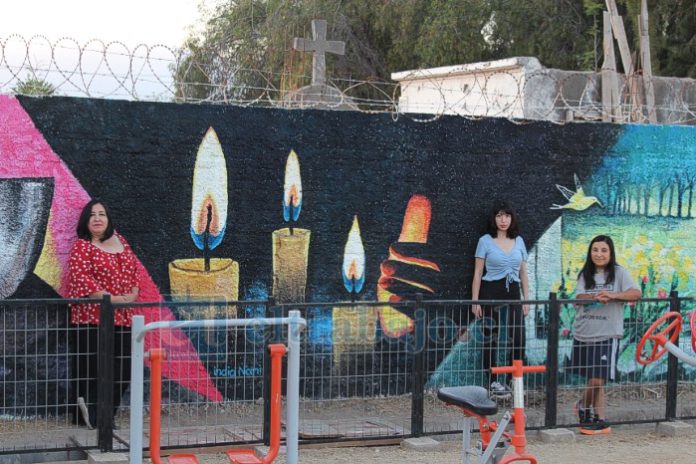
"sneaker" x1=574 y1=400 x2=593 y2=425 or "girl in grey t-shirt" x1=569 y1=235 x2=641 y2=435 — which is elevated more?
"girl in grey t-shirt" x1=569 y1=235 x2=641 y2=435

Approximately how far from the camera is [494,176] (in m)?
10.3

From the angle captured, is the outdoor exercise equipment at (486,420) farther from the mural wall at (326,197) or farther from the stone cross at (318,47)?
the stone cross at (318,47)

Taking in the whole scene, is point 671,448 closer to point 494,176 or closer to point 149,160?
point 494,176

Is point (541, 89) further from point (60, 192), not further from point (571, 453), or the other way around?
point (60, 192)

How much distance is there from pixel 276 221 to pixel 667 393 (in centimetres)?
363

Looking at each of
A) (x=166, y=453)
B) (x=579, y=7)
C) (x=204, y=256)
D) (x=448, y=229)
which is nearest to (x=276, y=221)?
(x=204, y=256)

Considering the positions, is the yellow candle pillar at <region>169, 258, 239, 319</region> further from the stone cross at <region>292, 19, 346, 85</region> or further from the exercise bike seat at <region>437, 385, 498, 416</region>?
the exercise bike seat at <region>437, 385, 498, 416</region>

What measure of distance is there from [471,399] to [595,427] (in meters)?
3.18

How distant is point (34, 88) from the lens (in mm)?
8477

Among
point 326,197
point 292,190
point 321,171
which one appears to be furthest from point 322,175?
point 292,190

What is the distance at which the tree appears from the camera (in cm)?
822

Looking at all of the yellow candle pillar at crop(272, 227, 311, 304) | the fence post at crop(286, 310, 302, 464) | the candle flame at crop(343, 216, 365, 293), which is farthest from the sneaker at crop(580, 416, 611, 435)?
the fence post at crop(286, 310, 302, 464)

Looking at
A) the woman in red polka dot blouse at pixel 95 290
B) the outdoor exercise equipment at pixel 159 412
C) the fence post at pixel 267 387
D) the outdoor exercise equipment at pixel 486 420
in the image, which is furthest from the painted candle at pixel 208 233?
the outdoor exercise equipment at pixel 486 420

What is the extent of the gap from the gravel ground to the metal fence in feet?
0.55
